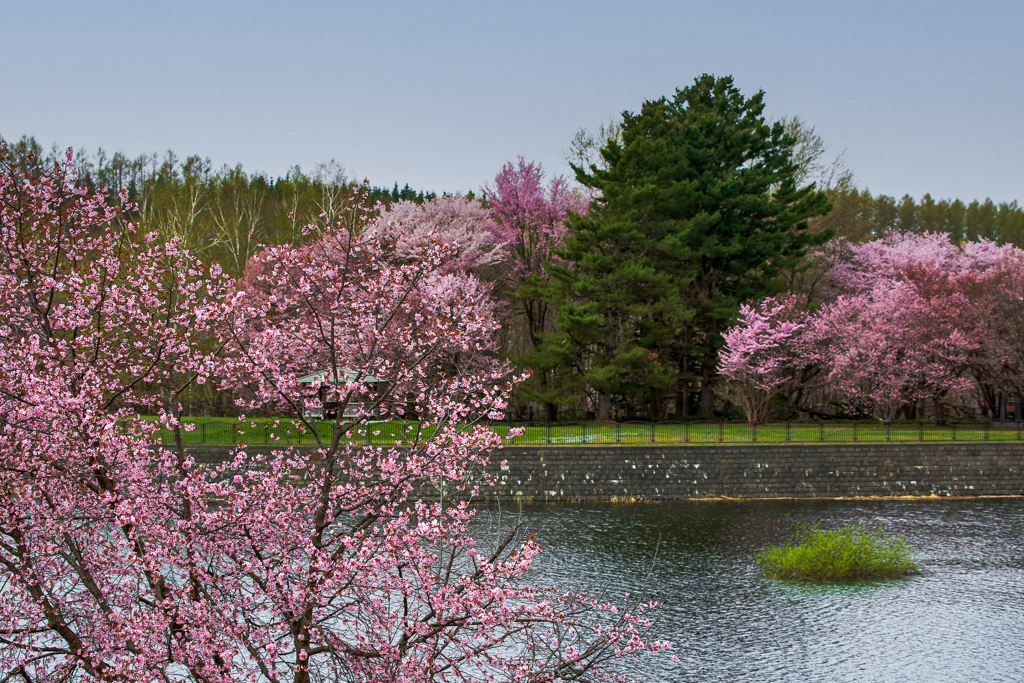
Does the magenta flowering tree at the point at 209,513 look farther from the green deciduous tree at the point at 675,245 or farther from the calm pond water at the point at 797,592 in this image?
the green deciduous tree at the point at 675,245

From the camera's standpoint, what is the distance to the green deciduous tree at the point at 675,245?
1686 inches

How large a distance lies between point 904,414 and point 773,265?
1118cm

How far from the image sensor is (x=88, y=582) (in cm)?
768

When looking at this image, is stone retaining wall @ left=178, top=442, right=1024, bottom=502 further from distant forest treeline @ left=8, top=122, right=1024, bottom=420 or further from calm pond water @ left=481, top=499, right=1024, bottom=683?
distant forest treeline @ left=8, top=122, right=1024, bottom=420

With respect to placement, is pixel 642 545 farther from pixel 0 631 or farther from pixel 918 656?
pixel 0 631

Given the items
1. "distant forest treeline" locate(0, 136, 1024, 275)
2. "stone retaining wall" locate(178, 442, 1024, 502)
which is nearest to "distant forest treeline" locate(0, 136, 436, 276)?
"distant forest treeline" locate(0, 136, 1024, 275)

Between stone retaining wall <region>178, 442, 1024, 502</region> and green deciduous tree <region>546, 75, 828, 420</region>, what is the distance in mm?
9598

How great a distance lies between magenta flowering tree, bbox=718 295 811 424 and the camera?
4222 centimetres

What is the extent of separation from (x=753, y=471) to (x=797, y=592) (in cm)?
1317

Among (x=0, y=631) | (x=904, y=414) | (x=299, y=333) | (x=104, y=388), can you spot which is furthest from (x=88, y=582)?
(x=904, y=414)

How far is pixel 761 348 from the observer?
140 ft

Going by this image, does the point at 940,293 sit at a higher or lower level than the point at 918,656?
higher

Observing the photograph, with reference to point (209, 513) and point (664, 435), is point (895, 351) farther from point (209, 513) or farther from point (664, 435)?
point (209, 513)

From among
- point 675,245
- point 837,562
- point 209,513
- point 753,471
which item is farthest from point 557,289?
point 209,513
